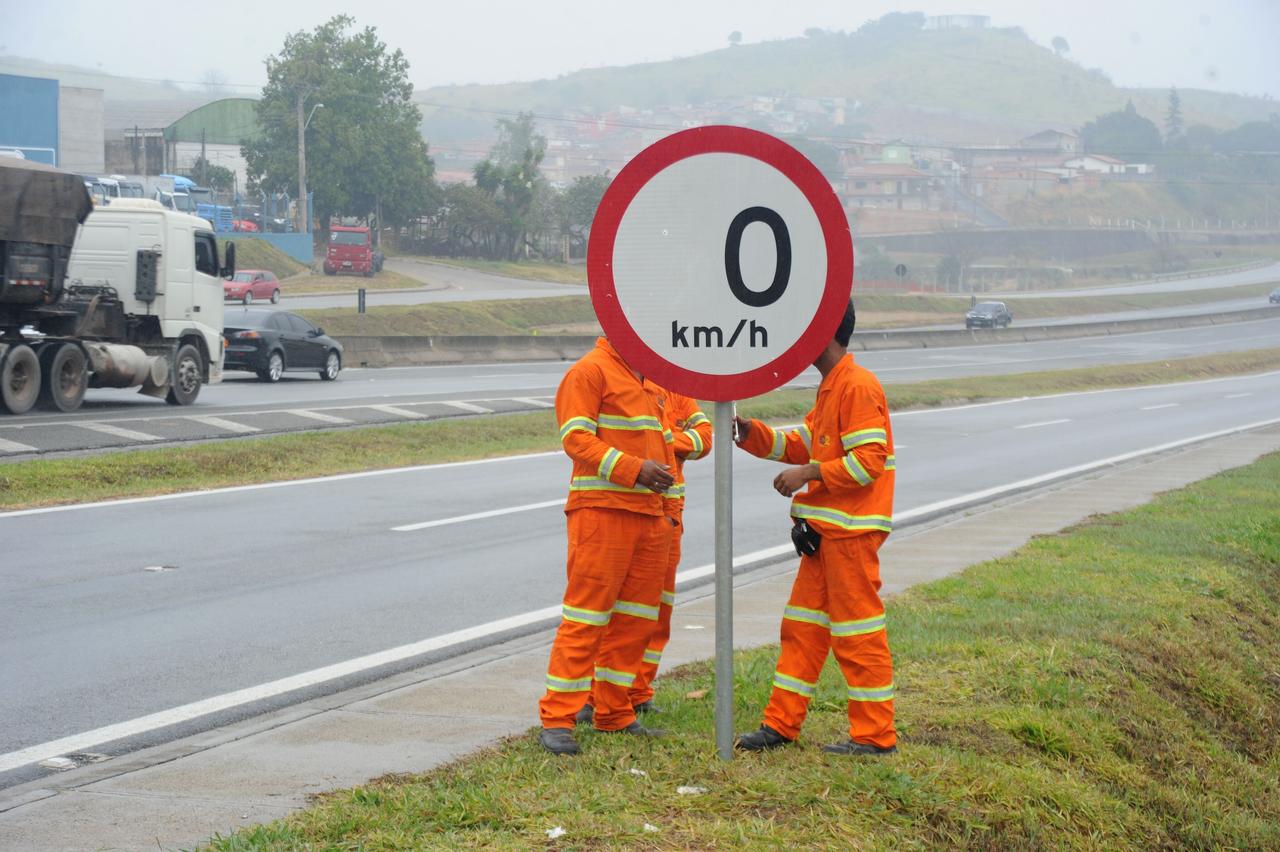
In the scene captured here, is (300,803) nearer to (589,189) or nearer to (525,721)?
(525,721)

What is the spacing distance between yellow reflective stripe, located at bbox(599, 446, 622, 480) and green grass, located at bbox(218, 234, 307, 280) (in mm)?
59013

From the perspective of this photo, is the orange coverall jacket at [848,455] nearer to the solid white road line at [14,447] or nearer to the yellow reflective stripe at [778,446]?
the yellow reflective stripe at [778,446]

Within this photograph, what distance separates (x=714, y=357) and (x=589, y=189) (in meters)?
96.1

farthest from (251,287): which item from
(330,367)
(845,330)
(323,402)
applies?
(845,330)

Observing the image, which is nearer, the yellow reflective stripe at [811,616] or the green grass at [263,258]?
the yellow reflective stripe at [811,616]

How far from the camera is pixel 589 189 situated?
9962 cm

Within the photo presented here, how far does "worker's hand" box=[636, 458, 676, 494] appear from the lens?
5.39 metres

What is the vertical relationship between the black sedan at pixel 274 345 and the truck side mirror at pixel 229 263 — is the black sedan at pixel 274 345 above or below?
below

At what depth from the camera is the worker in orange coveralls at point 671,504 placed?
595 centimetres

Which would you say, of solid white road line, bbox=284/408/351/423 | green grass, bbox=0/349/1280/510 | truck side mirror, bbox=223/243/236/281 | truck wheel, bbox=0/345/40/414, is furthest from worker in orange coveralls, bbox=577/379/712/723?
truck side mirror, bbox=223/243/236/281

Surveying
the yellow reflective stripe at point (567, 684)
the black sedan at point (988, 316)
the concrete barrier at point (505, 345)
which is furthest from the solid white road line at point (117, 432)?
the black sedan at point (988, 316)

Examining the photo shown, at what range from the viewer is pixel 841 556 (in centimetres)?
543

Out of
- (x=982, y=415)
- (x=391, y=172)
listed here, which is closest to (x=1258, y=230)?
(x=391, y=172)

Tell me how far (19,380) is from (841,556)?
18.2 m
